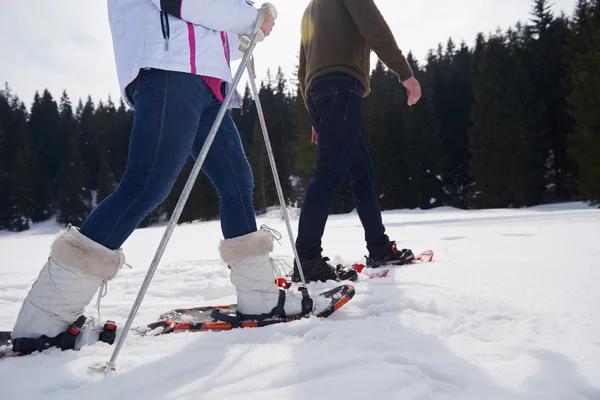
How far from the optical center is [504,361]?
1.19m

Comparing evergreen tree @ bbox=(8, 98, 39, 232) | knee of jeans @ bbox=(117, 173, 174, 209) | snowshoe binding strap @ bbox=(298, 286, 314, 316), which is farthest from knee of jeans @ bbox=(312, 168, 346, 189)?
evergreen tree @ bbox=(8, 98, 39, 232)

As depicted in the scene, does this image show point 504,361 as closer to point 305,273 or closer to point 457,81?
point 305,273

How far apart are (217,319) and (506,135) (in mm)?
23395

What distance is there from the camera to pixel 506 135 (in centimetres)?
2123

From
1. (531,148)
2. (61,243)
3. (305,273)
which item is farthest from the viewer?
(531,148)

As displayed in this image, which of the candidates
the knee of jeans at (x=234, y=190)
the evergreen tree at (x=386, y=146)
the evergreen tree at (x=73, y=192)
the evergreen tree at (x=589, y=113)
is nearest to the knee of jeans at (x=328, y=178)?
the knee of jeans at (x=234, y=190)

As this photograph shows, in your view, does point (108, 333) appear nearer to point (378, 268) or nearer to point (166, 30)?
point (166, 30)

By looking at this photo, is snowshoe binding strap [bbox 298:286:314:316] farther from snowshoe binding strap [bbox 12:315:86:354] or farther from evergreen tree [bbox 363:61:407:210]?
evergreen tree [bbox 363:61:407:210]

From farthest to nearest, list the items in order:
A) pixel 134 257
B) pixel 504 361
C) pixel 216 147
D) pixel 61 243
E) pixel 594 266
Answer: pixel 134 257
pixel 594 266
pixel 216 147
pixel 61 243
pixel 504 361

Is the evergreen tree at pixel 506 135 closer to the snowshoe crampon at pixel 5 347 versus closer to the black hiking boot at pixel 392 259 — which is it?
the black hiking boot at pixel 392 259

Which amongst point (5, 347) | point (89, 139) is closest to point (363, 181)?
point (5, 347)

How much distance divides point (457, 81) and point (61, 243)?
3531 cm

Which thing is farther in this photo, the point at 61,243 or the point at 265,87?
the point at 265,87

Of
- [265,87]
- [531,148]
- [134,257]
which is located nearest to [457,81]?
[531,148]
